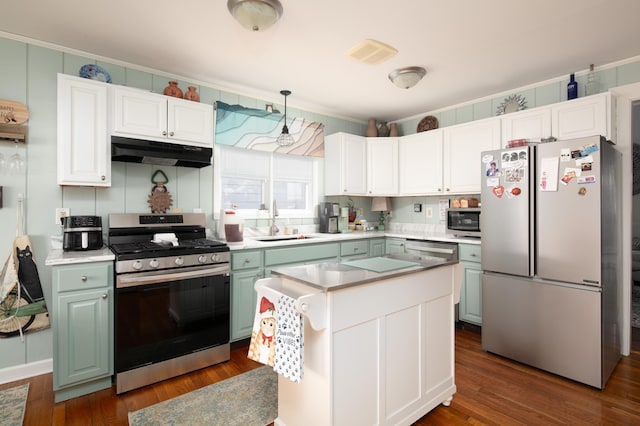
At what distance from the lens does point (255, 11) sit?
1.98 metres

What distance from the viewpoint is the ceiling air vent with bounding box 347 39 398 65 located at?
252cm

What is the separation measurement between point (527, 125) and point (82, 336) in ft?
13.5

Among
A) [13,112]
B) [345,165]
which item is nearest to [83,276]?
[13,112]

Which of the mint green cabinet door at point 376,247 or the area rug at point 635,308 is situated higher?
the mint green cabinet door at point 376,247

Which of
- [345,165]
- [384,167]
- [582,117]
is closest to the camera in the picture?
[582,117]

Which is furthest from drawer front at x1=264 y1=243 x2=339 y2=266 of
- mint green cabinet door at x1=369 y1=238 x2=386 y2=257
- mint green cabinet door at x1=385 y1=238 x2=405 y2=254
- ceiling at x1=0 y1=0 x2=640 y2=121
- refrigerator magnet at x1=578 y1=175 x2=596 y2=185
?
refrigerator magnet at x1=578 y1=175 x2=596 y2=185

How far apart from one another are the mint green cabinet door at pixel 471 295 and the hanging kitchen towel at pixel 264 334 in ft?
8.14

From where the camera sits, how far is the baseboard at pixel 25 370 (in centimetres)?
238

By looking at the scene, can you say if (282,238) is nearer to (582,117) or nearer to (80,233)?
(80,233)

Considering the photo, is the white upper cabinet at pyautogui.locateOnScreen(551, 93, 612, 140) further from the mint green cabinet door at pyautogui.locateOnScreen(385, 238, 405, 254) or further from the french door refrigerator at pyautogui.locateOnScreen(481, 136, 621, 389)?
the mint green cabinet door at pyautogui.locateOnScreen(385, 238, 405, 254)

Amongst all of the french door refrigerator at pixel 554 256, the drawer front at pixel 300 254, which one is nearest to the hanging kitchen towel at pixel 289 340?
the drawer front at pixel 300 254

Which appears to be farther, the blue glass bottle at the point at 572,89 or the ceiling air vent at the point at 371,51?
the blue glass bottle at the point at 572,89

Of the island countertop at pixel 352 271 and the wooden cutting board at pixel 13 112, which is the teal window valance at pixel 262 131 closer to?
the wooden cutting board at pixel 13 112

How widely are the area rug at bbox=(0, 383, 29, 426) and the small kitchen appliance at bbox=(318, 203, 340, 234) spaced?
299cm
